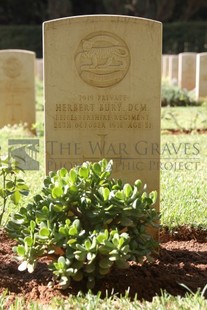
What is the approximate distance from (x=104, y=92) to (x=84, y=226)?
96cm

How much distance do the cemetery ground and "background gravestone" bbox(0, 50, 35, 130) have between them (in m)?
3.65

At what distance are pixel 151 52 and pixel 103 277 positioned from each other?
4.50ft

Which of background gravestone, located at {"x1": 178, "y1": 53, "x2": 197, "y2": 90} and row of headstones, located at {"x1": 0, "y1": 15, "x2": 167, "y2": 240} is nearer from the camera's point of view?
row of headstones, located at {"x1": 0, "y1": 15, "x2": 167, "y2": 240}

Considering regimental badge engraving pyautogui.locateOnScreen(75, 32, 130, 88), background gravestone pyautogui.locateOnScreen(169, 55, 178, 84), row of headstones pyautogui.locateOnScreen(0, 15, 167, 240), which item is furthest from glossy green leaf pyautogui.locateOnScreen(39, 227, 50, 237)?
background gravestone pyautogui.locateOnScreen(169, 55, 178, 84)

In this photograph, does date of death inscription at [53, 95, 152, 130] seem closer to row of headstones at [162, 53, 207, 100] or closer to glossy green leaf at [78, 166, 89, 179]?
glossy green leaf at [78, 166, 89, 179]

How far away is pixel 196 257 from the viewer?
336cm

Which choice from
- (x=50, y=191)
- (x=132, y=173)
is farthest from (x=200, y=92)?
(x=50, y=191)

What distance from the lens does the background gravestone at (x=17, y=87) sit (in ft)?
28.0

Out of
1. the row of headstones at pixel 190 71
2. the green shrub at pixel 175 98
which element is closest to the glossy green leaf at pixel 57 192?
the row of headstones at pixel 190 71

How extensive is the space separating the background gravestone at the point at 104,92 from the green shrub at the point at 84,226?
59 centimetres

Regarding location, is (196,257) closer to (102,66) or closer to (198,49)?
(102,66)

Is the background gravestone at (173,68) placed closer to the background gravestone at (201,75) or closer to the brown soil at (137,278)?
the background gravestone at (201,75)

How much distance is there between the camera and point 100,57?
11.2 feet

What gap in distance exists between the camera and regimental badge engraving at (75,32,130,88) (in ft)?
11.1
